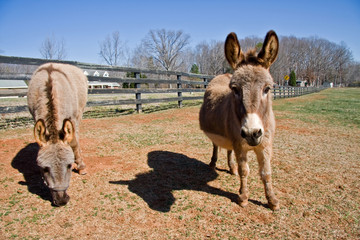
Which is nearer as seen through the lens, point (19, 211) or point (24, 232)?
point (24, 232)

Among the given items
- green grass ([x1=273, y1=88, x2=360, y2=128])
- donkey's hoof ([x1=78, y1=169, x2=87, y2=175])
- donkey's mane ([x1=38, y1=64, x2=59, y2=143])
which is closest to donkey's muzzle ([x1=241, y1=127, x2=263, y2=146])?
donkey's mane ([x1=38, y1=64, x2=59, y2=143])

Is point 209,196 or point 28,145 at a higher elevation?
point 28,145

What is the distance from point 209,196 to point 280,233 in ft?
3.78

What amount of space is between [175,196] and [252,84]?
2081 mm

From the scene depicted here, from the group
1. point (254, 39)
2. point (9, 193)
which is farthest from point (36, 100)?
point (254, 39)

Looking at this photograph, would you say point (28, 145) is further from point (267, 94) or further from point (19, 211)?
point (267, 94)

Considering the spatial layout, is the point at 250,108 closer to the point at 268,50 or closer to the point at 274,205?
the point at 268,50

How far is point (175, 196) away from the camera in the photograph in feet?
11.4

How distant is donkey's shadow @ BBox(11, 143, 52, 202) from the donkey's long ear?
3.62 metres

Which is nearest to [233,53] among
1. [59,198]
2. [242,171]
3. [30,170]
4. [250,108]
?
[250,108]

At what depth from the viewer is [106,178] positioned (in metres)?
4.03

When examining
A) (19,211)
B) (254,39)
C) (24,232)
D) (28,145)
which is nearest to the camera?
(24,232)

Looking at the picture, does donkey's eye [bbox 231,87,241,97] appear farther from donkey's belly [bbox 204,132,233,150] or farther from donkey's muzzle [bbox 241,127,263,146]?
donkey's belly [bbox 204,132,233,150]

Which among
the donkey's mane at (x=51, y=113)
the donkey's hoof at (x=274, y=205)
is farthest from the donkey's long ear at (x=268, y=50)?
the donkey's mane at (x=51, y=113)
